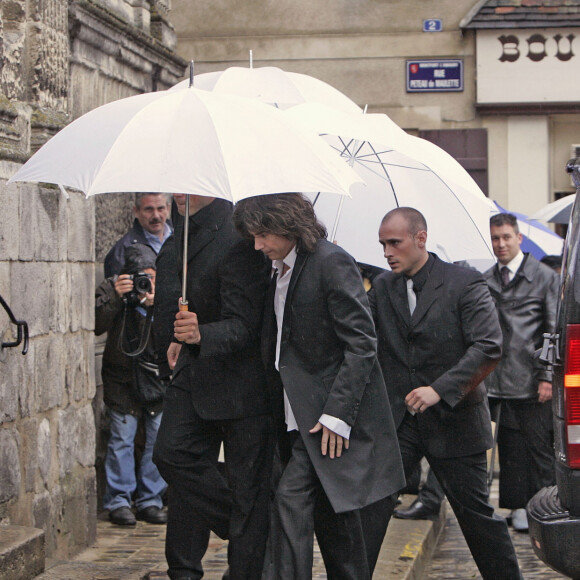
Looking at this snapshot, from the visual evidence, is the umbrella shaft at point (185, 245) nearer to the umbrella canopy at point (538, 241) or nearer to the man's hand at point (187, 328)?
the man's hand at point (187, 328)

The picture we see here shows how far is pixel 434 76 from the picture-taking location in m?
15.7

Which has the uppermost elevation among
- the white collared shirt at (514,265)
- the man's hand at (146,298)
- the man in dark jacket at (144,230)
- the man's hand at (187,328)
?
the man in dark jacket at (144,230)

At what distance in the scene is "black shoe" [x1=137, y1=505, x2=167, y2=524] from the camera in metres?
7.30

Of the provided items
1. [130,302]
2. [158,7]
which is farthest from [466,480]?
[158,7]

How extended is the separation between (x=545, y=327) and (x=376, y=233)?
1935 mm

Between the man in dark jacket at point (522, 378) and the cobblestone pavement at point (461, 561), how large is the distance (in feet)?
1.15

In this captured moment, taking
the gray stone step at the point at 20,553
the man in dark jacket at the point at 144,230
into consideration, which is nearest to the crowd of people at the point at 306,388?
the gray stone step at the point at 20,553

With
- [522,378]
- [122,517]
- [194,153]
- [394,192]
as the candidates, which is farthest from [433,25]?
[194,153]

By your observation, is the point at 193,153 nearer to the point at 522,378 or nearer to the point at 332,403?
the point at 332,403

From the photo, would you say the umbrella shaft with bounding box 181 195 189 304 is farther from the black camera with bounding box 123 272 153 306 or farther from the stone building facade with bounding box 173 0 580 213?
the stone building facade with bounding box 173 0 580 213

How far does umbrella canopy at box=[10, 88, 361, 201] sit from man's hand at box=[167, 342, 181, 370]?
96cm

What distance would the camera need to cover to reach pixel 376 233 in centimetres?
649

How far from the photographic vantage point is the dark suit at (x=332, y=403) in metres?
4.66

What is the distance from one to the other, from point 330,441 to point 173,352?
103cm
